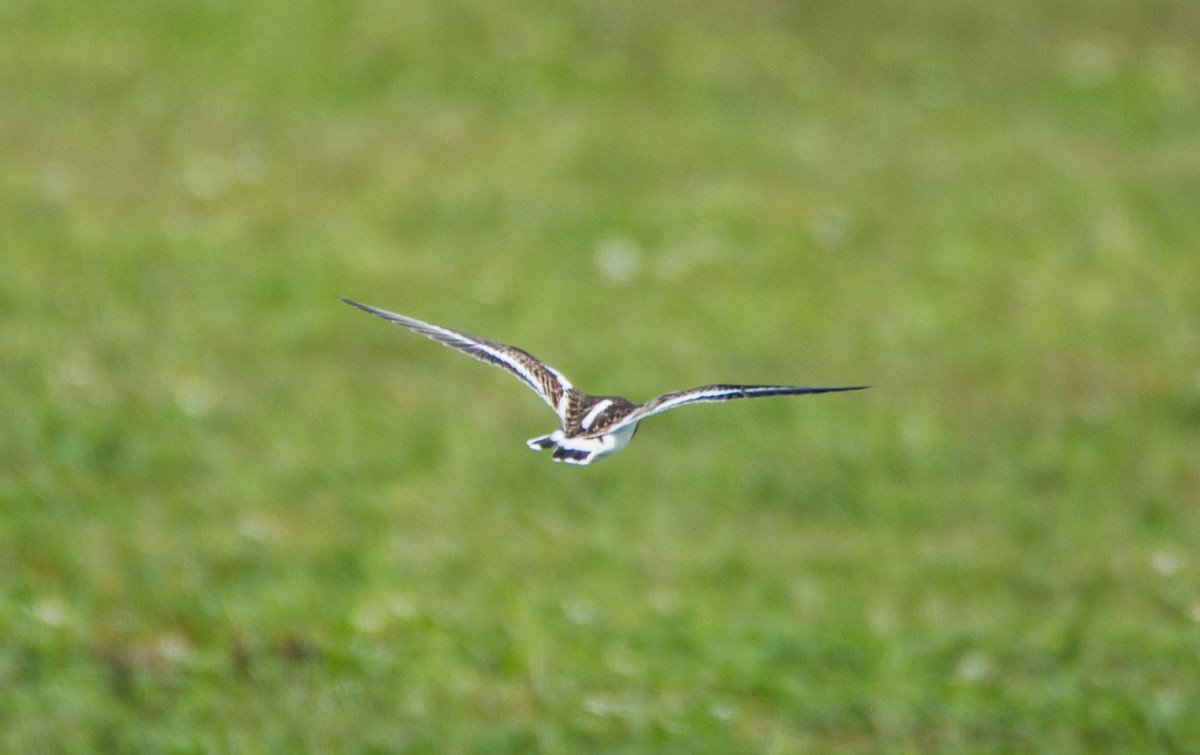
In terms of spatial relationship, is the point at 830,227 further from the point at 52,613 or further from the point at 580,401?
the point at 580,401

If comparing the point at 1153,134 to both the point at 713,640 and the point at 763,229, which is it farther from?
Result: the point at 713,640

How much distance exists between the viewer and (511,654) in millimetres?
6270

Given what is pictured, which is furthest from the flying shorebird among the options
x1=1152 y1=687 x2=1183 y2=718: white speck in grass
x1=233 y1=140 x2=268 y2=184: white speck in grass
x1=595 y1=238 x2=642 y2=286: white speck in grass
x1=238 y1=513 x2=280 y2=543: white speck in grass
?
x1=233 y1=140 x2=268 y2=184: white speck in grass

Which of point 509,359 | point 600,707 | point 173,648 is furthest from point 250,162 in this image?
point 509,359

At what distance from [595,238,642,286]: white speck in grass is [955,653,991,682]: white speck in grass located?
475 cm

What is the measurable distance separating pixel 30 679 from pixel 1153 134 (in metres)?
11.8

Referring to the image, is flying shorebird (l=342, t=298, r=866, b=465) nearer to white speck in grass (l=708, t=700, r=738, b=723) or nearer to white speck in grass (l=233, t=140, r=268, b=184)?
Result: white speck in grass (l=708, t=700, r=738, b=723)

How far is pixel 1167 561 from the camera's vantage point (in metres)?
7.36

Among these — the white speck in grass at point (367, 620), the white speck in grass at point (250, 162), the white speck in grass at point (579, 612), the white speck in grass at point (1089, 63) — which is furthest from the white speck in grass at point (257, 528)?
the white speck in grass at point (1089, 63)

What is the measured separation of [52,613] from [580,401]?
4.38m

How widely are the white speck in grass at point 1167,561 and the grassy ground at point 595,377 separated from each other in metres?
0.02

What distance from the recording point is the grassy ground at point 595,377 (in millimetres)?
6113

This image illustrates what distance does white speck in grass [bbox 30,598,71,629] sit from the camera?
6.08 meters

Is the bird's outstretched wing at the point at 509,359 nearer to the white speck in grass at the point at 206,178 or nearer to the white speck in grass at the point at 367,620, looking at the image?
the white speck in grass at the point at 367,620
